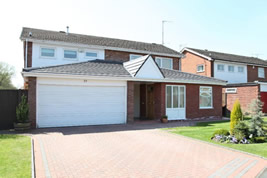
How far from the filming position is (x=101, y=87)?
13.6m

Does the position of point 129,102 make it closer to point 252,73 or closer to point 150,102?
point 150,102

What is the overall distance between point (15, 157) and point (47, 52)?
12.2 metres

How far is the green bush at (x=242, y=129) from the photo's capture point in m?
9.03

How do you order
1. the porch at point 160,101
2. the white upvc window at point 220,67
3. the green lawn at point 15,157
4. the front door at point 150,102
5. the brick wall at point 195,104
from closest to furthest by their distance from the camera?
the green lawn at point 15,157 < the porch at point 160,101 < the front door at point 150,102 < the brick wall at point 195,104 < the white upvc window at point 220,67

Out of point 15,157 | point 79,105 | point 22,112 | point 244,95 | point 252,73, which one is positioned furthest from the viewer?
point 252,73

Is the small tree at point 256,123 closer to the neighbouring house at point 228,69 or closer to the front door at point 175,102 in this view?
the front door at point 175,102

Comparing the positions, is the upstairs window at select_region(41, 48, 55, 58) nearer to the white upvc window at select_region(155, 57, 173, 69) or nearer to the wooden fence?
the wooden fence

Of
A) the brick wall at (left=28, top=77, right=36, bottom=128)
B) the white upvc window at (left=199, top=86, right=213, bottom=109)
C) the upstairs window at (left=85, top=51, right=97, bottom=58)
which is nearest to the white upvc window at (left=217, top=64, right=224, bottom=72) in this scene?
the white upvc window at (left=199, top=86, right=213, bottom=109)

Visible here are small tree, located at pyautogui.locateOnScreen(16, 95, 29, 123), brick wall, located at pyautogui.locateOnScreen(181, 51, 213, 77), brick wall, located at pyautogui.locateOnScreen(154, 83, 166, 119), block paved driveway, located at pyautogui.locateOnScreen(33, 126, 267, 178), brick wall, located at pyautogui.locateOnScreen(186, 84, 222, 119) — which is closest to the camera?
block paved driveway, located at pyautogui.locateOnScreen(33, 126, 267, 178)

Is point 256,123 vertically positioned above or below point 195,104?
below

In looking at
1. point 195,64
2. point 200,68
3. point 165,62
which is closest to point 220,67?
point 200,68

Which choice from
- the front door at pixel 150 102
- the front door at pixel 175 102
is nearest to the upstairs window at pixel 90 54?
the front door at pixel 150 102

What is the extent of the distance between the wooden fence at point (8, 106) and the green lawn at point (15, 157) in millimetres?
2835

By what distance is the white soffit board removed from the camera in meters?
14.7
